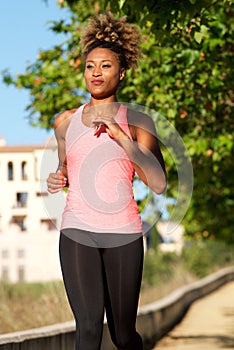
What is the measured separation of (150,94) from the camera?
13.1 meters

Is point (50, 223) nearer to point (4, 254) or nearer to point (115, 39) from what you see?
point (115, 39)

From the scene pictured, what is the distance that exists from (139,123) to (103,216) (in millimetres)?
533

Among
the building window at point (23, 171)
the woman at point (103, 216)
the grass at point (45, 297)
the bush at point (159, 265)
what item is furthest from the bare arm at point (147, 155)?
the bush at point (159, 265)

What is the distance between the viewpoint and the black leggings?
5.47 m

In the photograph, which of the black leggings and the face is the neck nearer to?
the face

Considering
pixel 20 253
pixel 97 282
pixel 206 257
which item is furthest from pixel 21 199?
pixel 206 257

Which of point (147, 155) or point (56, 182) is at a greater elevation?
point (147, 155)

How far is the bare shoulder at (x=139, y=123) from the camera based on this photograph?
5523 mm

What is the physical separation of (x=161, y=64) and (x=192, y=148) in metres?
1.54

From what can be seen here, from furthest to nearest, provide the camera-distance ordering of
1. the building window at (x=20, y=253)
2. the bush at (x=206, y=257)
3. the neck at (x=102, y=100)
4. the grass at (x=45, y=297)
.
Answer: the bush at (x=206, y=257) < the building window at (x=20, y=253) < the grass at (x=45, y=297) < the neck at (x=102, y=100)

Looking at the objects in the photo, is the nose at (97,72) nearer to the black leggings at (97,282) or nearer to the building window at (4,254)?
the black leggings at (97,282)

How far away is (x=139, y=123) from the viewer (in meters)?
5.54

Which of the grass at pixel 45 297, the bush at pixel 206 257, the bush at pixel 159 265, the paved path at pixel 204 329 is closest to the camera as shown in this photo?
the grass at pixel 45 297

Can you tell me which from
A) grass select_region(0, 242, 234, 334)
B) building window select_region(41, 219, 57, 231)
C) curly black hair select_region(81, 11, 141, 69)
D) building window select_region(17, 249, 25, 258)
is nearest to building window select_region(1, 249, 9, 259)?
building window select_region(17, 249, 25, 258)
